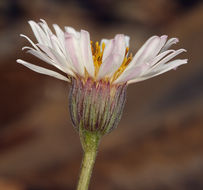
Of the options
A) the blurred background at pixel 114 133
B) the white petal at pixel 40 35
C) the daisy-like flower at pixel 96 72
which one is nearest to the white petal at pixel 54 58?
the daisy-like flower at pixel 96 72

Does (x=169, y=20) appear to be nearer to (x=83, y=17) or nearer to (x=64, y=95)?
(x=83, y=17)

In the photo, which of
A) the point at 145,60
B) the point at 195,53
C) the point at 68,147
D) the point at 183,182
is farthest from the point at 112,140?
the point at 145,60

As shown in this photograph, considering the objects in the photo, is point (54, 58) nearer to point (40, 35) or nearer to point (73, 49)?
point (73, 49)

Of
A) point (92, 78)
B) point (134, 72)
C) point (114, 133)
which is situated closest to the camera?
point (134, 72)

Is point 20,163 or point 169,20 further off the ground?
point 169,20

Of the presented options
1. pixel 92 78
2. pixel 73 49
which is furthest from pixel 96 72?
pixel 73 49
